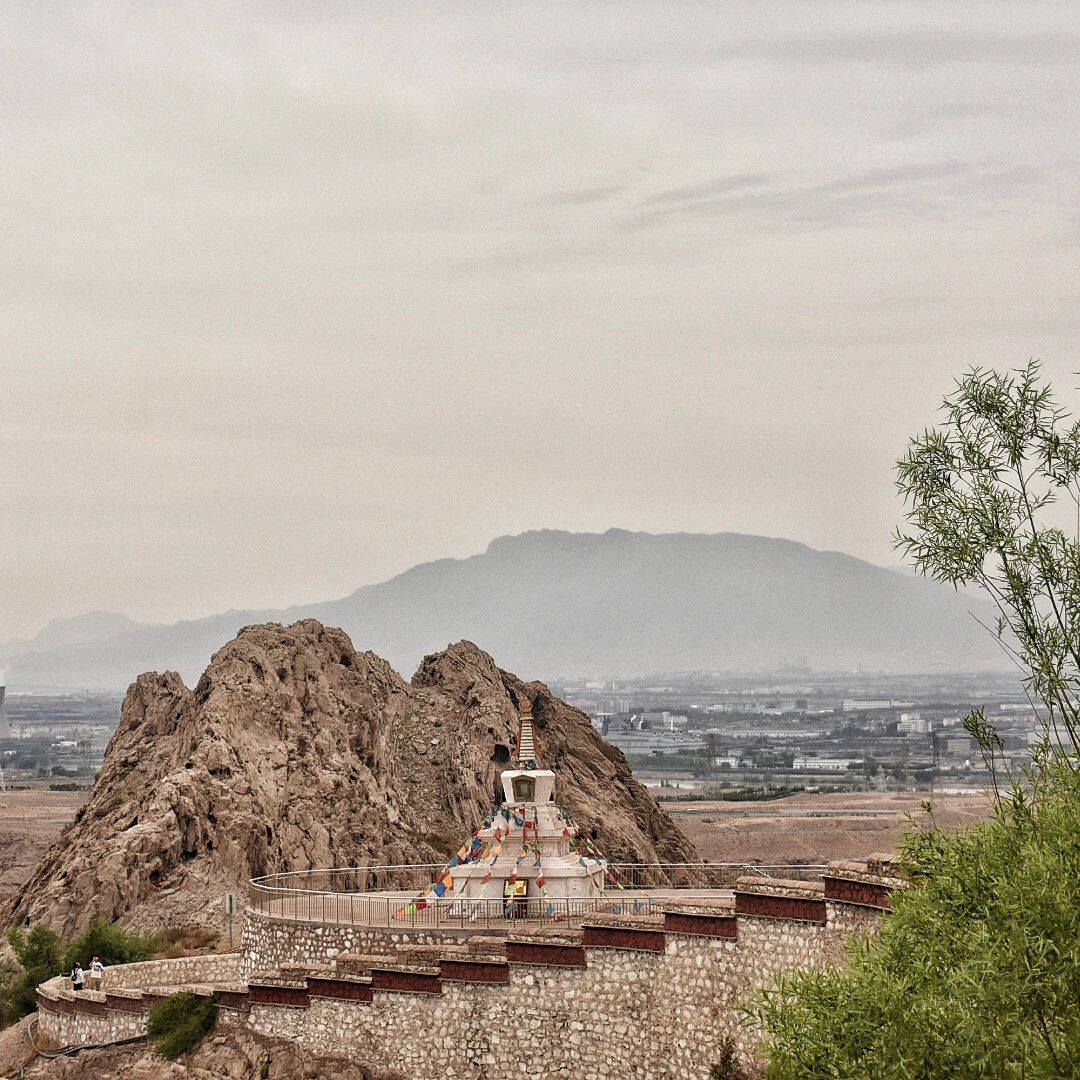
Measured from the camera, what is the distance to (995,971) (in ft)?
58.4

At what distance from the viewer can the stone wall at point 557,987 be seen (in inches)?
1102

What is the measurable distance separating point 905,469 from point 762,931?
811 cm

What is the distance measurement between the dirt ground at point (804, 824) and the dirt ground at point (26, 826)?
3663 centimetres

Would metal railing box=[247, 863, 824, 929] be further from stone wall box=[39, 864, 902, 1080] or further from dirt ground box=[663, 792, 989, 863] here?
dirt ground box=[663, 792, 989, 863]

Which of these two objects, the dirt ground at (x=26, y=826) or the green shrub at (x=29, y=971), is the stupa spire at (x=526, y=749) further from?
the dirt ground at (x=26, y=826)

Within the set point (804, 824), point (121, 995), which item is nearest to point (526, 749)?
point (121, 995)

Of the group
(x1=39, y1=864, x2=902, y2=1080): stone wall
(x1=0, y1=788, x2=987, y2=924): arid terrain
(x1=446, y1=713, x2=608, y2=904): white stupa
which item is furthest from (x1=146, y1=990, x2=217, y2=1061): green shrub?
(x1=0, y1=788, x2=987, y2=924): arid terrain

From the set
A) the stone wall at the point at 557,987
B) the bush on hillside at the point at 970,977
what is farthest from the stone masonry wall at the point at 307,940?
the bush on hillside at the point at 970,977

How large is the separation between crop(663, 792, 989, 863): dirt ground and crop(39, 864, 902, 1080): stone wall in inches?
2233

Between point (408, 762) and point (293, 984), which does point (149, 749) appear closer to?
point (408, 762)

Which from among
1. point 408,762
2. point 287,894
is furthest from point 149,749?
point 287,894

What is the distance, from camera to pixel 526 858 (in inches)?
1433

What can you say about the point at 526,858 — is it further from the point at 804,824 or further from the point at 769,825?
the point at 804,824

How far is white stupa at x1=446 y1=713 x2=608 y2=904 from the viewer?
36.2 metres
